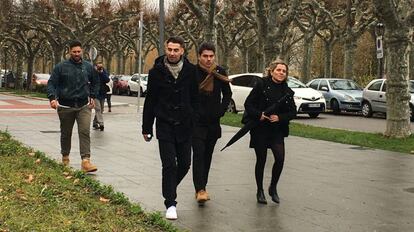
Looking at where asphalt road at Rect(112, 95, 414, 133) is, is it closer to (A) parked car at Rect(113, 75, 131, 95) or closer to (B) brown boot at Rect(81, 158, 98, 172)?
(B) brown boot at Rect(81, 158, 98, 172)

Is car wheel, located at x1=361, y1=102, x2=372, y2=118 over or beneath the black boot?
over

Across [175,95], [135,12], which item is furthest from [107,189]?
[135,12]

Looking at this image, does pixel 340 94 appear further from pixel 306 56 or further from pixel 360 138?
pixel 306 56

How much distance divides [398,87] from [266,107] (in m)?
7.52

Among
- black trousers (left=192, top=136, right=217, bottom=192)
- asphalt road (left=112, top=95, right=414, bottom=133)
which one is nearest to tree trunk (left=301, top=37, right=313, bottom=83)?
asphalt road (left=112, top=95, right=414, bottom=133)

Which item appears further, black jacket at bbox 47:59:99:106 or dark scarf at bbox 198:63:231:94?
black jacket at bbox 47:59:99:106

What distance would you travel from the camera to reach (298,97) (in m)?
22.7

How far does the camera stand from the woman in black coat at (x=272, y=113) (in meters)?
7.11

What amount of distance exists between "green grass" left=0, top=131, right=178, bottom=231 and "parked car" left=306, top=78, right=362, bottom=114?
59.0ft

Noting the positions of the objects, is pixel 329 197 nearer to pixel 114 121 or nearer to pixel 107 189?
pixel 107 189

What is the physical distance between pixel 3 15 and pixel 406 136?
23973mm

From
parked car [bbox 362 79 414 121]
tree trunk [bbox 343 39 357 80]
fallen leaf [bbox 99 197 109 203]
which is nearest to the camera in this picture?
fallen leaf [bbox 99 197 109 203]

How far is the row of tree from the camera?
1387 centimetres

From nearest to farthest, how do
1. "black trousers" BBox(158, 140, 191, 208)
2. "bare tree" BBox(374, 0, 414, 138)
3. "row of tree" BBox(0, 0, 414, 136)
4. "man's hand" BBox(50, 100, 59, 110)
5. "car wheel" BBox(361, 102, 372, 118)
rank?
1. "black trousers" BBox(158, 140, 191, 208)
2. "man's hand" BBox(50, 100, 59, 110)
3. "bare tree" BBox(374, 0, 414, 138)
4. "row of tree" BBox(0, 0, 414, 136)
5. "car wheel" BBox(361, 102, 372, 118)
